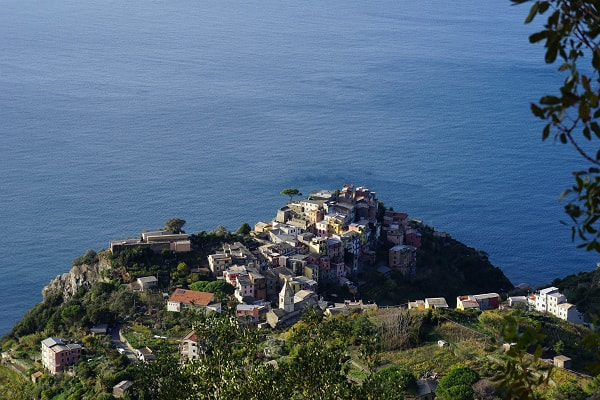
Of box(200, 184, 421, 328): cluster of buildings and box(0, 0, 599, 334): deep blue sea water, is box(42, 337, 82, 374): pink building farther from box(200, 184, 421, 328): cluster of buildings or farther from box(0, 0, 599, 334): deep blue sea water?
box(0, 0, 599, 334): deep blue sea water

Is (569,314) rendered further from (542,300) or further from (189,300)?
(189,300)

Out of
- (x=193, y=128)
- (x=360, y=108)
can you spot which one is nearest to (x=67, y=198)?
(x=193, y=128)

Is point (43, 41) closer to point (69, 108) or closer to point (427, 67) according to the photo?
point (69, 108)

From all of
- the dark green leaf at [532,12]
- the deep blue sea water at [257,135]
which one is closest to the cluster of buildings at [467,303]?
the deep blue sea water at [257,135]

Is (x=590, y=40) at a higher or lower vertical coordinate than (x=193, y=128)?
higher

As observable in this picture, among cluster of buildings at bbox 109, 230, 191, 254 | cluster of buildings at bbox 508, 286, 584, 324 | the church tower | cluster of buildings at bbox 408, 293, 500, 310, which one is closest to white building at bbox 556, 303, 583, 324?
cluster of buildings at bbox 508, 286, 584, 324

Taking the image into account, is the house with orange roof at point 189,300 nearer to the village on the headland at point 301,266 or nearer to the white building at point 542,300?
the village on the headland at point 301,266
